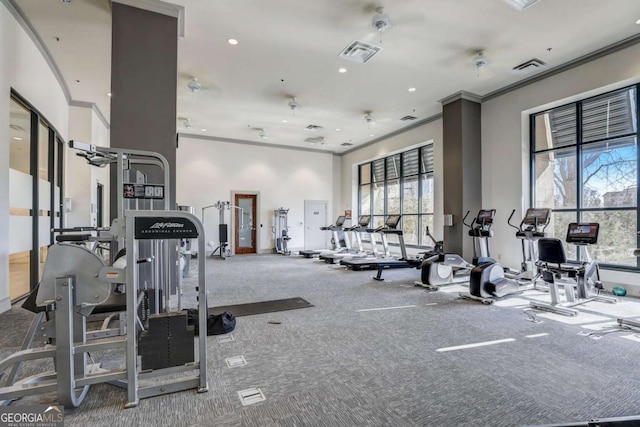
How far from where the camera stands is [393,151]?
1051 cm

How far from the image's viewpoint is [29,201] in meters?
4.66

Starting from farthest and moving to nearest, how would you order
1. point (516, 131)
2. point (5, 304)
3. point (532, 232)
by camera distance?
1. point (516, 131)
2. point (532, 232)
3. point (5, 304)

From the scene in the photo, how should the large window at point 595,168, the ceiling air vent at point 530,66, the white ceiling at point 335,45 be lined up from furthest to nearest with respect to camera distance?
the ceiling air vent at point 530,66 → the large window at point 595,168 → the white ceiling at point 335,45

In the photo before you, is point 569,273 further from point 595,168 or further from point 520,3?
point 520,3

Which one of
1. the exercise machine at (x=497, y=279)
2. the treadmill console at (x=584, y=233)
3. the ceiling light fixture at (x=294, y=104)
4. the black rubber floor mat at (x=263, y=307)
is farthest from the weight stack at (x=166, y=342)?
the ceiling light fixture at (x=294, y=104)

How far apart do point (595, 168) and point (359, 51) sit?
4.69m

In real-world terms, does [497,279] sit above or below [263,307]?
above

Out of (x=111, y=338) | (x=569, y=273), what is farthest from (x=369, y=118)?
(x=111, y=338)

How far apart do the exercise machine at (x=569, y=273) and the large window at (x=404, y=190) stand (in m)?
4.80

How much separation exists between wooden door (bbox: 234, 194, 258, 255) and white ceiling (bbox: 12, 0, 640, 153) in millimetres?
3925

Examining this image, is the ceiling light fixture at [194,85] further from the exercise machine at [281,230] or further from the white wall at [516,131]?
the white wall at [516,131]

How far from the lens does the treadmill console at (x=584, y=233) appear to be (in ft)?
14.6

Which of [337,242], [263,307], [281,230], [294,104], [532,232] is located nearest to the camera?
[263,307]

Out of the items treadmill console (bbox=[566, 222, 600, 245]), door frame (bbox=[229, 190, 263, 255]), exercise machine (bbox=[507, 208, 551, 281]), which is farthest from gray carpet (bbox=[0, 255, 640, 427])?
door frame (bbox=[229, 190, 263, 255])
